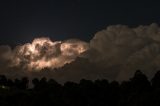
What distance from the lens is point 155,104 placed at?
19938cm

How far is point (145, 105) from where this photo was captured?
199625 millimetres

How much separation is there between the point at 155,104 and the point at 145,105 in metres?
4.00
